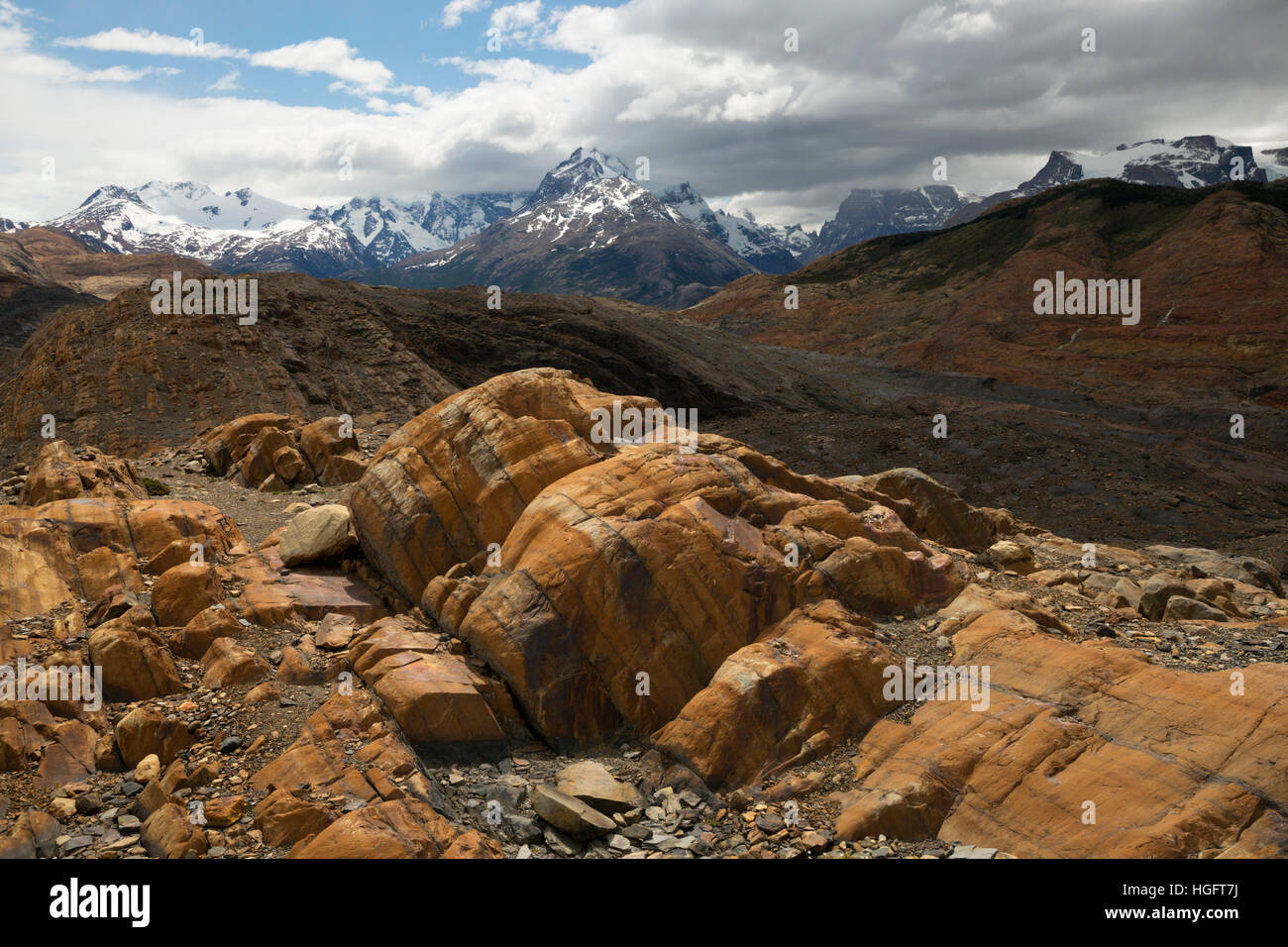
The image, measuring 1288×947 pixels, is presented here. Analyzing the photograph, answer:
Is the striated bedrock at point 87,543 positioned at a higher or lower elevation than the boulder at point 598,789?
higher

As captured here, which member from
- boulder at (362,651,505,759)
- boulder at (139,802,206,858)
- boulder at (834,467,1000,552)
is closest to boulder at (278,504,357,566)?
boulder at (362,651,505,759)

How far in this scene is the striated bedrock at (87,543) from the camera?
50.0 feet

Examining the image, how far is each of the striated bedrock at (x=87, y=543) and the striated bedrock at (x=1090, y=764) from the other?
619 inches

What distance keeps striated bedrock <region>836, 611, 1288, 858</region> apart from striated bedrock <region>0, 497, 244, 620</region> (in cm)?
1572

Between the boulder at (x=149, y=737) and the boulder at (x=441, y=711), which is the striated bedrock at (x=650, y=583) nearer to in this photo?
the boulder at (x=441, y=711)

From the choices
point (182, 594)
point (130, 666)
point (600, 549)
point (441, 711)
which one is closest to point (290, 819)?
point (441, 711)

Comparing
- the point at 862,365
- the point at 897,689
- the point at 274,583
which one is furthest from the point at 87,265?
the point at 897,689

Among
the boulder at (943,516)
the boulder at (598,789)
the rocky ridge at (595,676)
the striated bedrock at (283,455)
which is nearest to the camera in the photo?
the rocky ridge at (595,676)

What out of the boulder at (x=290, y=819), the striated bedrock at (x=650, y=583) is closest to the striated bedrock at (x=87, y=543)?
the striated bedrock at (x=650, y=583)

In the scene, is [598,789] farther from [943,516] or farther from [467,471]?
[943,516]

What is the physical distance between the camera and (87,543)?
16984 millimetres

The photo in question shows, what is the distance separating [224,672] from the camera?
45.0 ft

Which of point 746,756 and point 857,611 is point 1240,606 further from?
point 746,756

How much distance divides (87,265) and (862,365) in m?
199
